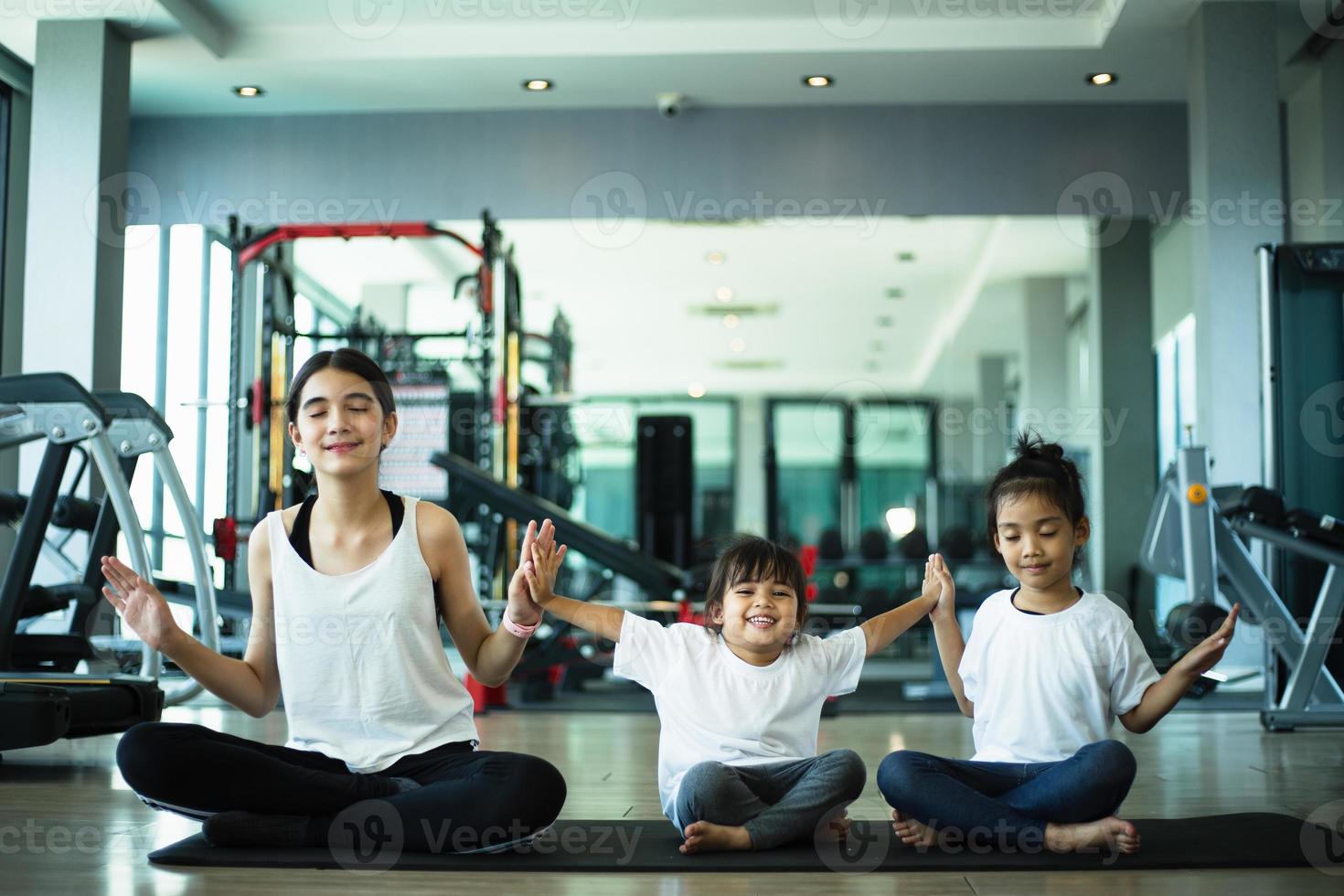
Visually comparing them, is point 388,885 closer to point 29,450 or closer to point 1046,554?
point 1046,554

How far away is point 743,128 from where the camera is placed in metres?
6.58

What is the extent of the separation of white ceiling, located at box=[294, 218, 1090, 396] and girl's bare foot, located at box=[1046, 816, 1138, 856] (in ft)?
16.6

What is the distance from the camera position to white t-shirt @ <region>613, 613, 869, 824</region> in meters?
A: 2.08

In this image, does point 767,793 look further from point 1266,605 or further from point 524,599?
point 1266,605

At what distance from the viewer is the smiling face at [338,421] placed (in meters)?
2.04

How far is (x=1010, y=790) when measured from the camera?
209cm

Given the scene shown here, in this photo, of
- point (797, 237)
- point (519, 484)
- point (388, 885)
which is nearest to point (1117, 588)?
point (797, 237)

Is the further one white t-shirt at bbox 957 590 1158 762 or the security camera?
the security camera

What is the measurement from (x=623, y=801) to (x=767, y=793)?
2.23 ft

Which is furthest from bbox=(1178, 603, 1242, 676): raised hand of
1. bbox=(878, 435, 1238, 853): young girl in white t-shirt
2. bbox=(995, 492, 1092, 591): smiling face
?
bbox=(995, 492, 1092, 591): smiling face

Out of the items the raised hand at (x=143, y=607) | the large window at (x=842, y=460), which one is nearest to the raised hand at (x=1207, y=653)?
the raised hand at (x=143, y=607)

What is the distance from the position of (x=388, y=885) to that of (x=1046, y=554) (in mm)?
1150

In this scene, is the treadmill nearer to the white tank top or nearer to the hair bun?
the white tank top

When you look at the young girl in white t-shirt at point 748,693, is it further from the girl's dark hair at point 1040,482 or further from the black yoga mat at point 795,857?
the girl's dark hair at point 1040,482
